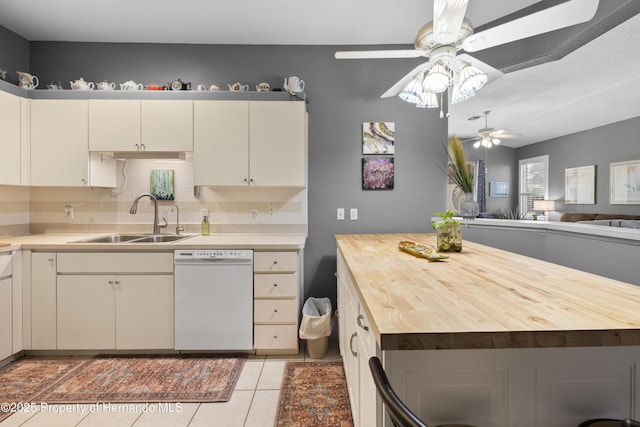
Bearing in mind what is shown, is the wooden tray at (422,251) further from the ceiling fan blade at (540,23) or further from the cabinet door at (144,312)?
the cabinet door at (144,312)

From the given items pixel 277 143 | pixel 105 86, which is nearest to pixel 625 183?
pixel 277 143

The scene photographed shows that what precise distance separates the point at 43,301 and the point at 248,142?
1968mm

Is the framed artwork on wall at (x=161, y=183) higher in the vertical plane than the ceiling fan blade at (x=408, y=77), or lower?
lower

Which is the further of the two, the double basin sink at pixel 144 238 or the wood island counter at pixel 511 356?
the double basin sink at pixel 144 238

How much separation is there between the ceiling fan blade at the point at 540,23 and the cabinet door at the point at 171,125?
7.00 feet

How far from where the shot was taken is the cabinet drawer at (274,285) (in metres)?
2.47

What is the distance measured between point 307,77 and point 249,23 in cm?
65

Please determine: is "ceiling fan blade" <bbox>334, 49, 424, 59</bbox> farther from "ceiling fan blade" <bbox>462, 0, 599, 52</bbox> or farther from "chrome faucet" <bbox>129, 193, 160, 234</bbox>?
"chrome faucet" <bbox>129, 193, 160, 234</bbox>

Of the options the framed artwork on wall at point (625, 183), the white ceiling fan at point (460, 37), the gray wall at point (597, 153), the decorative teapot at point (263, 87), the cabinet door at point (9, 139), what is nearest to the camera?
the white ceiling fan at point (460, 37)

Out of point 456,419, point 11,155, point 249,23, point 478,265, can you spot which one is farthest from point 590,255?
point 11,155

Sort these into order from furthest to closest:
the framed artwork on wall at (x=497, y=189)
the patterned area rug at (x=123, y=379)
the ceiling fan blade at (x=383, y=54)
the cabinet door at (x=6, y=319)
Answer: the framed artwork on wall at (x=497, y=189), the cabinet door at (x=6, y=319), the patterned area rug at (x=123, y=379), the ceiling fan blade at (x=383, y=54)

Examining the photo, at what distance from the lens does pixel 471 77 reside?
1631 millimetres

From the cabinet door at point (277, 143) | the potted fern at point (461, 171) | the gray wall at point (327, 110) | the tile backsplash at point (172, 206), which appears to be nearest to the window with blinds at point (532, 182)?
the potted fern at point (461, 171)

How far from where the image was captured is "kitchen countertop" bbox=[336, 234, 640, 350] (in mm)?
752
